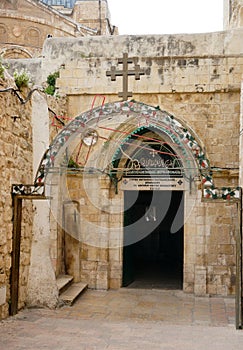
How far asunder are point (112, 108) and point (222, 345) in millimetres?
3620

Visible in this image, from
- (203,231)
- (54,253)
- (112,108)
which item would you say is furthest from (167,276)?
(112,108)

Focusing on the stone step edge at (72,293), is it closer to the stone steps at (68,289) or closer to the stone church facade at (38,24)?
the stone steps at (68,289)

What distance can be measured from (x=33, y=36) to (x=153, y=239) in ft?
43.4

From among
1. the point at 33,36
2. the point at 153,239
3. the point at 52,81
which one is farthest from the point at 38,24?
the point at 52,81

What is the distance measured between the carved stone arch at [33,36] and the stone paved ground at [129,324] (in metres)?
17.2

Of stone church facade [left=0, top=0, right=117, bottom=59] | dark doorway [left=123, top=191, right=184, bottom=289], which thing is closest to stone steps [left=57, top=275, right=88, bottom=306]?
dark doorway [left=123, top=191, right=184, bottom=289]

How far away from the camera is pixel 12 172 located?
7125 mm

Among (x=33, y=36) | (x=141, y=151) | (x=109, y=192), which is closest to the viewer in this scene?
(x=109, y=192)

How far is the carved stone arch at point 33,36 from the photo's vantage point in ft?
79.7

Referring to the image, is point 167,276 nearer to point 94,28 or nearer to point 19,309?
point 19,309

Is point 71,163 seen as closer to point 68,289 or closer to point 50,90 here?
point 50,90

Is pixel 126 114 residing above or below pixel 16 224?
above

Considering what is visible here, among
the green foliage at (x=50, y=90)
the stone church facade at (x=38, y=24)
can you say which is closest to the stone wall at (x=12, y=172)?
the green foliage at (x=50, y=90)

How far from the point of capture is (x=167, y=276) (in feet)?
40.6
